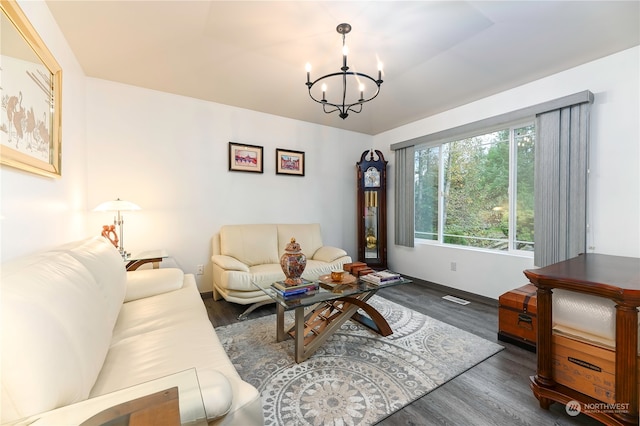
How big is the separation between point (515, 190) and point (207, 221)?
3.65m

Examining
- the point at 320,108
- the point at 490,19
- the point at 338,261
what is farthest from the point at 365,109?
the point at 338,261

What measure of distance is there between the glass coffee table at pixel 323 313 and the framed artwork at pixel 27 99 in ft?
5.22

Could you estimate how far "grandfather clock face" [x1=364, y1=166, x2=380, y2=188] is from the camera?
165 inches

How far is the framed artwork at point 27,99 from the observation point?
1.16m

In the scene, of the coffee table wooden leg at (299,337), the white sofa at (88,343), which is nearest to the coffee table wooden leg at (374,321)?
the coffee table wooden leg at (299,337)

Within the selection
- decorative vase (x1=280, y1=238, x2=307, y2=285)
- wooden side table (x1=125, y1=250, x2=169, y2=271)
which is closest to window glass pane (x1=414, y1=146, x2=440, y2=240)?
decorative vase (x1=280, y1=238, x2=307, y2=285)

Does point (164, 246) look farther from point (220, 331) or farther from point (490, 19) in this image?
point (490, 19)

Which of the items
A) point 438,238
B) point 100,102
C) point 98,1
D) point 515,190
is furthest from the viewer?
point 438,238

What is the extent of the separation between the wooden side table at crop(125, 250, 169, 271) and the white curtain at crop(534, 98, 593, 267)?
377cm

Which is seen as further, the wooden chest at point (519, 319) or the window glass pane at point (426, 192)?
the window glass pane at point (426, 192)

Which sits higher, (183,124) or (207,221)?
(183,124)

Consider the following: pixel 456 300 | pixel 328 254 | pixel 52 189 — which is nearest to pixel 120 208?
pixel 52 189

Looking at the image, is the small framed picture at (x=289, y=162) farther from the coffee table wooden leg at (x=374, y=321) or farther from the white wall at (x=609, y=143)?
the white wall at (x=609, y=143)

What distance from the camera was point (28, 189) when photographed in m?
1.41
